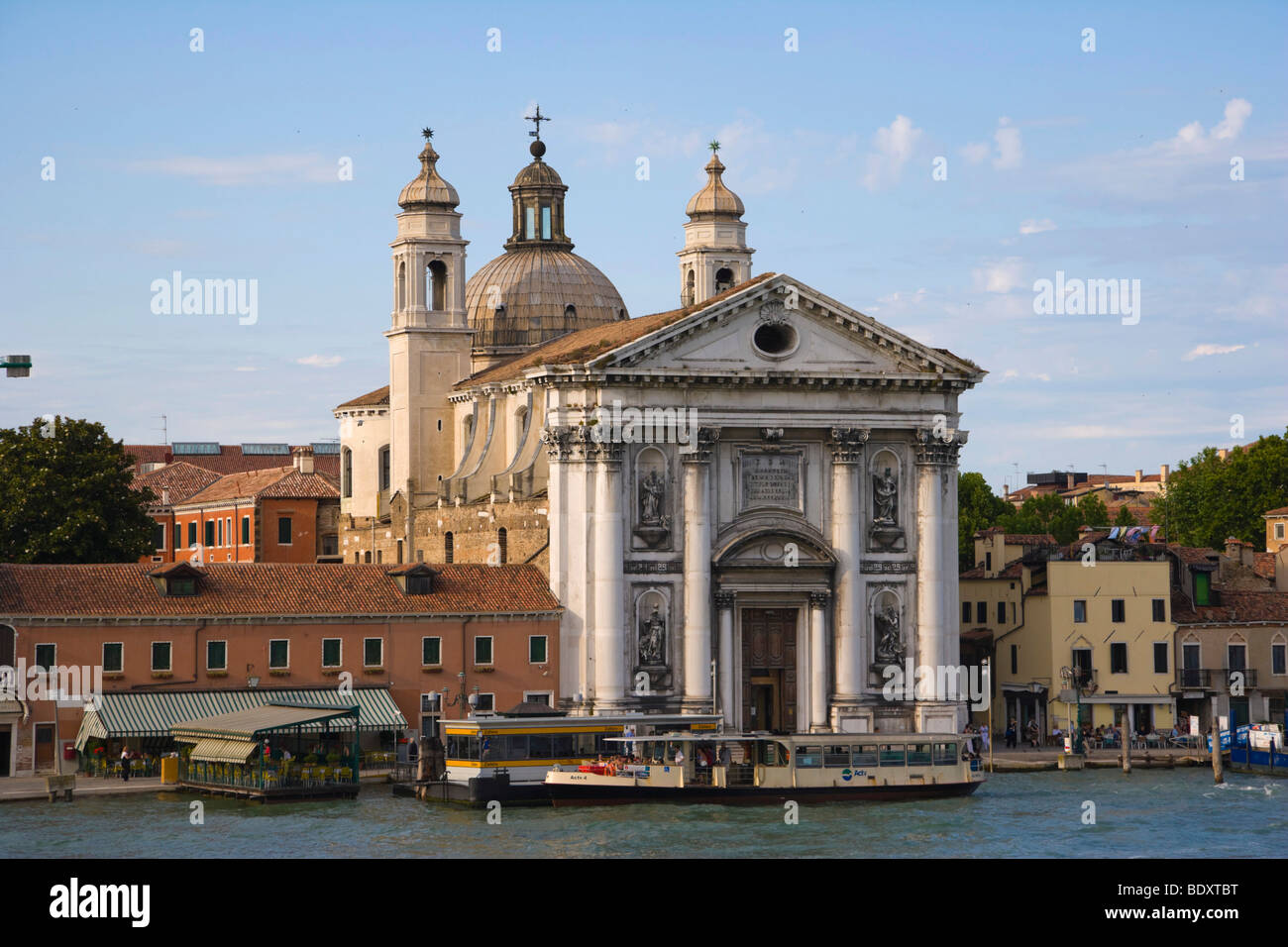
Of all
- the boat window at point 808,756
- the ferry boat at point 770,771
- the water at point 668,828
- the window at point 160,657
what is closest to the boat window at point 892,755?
the ferry boat at point 770,771

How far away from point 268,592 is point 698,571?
410 inches

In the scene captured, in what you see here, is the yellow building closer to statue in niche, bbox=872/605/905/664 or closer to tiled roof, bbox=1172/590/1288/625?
tiled roof, bbox=1172/590/1288/625

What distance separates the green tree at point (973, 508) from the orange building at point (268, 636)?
33.6m

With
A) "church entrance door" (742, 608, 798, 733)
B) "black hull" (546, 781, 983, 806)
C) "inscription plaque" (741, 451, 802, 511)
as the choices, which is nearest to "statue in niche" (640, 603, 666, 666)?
"church entrance door" (742, 608, 798, 733)

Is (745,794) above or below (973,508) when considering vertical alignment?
below

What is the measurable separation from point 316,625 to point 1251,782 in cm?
2270

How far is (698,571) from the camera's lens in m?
55.8

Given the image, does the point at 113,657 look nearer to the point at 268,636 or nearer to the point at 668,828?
the point at 268,636

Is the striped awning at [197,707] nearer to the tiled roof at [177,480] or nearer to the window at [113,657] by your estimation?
the window at [113,657]

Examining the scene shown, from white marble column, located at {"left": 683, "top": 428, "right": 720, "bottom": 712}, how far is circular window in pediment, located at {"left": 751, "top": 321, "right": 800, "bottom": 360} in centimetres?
238

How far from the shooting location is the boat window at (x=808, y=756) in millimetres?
49312
